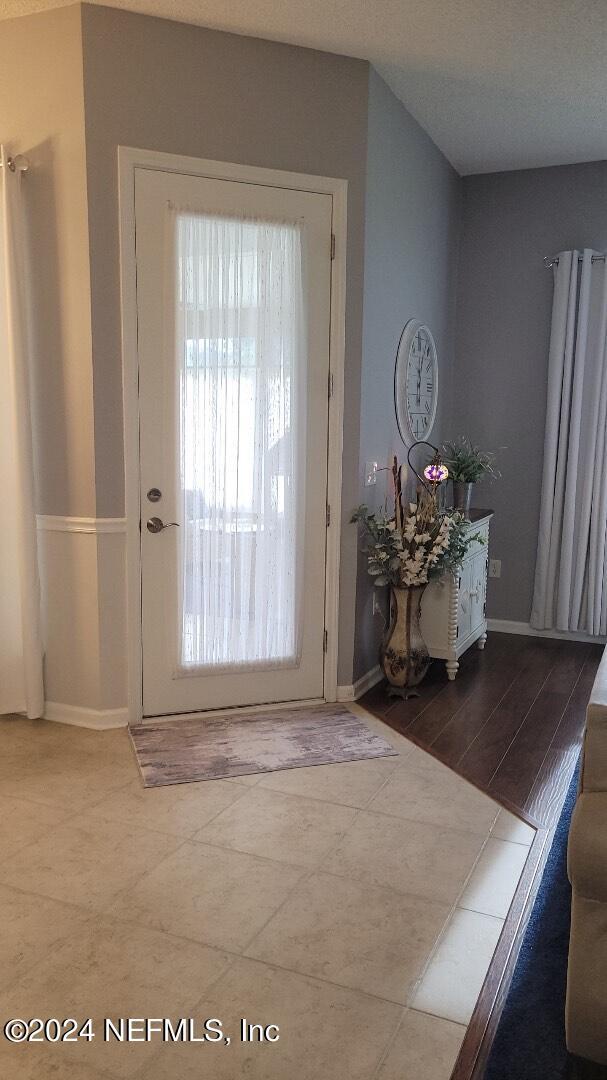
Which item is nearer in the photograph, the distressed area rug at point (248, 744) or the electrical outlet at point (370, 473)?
the distressed area rug at point (248, 744)

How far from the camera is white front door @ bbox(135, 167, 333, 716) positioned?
11.4ft

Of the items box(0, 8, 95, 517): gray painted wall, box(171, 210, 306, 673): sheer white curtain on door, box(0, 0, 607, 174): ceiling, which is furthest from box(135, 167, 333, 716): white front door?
box(0, 0, 607, 174): ceiling

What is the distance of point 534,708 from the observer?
4020 mm

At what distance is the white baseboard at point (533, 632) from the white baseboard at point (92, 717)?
272 centimetres

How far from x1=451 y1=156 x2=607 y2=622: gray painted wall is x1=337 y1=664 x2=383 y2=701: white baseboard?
1.45 m

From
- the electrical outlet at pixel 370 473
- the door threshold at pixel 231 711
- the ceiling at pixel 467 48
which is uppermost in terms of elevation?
the ceiling at pixel 467 48

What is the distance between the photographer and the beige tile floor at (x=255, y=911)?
185 cm

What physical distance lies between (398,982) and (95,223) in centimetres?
287

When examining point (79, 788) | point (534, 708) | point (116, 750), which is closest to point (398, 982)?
point (79, 788)

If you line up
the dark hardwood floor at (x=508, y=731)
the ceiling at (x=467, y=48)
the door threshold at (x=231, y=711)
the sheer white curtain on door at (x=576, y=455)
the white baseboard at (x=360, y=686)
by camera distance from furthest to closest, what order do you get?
the sheer white curtain on door at (x=576, y=455) < the white baseboard at (x=360, y=686) < the door threshold at (x=231, y=711) < the ceiling at (x=467, y=48) < the dark hardwood floor at (x=508, y=731)

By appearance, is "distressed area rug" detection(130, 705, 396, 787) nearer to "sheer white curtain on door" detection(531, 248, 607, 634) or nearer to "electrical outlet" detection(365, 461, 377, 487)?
"electrical outlet" detection(365, 461, 377, 487)

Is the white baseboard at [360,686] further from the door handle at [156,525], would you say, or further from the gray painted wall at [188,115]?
→ the gray painted wall at [188,115]

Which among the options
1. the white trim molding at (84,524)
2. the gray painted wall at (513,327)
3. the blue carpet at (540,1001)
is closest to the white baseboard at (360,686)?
the white trim molding at (84,524)

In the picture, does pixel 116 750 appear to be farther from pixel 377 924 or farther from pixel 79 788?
pixel 377 924
